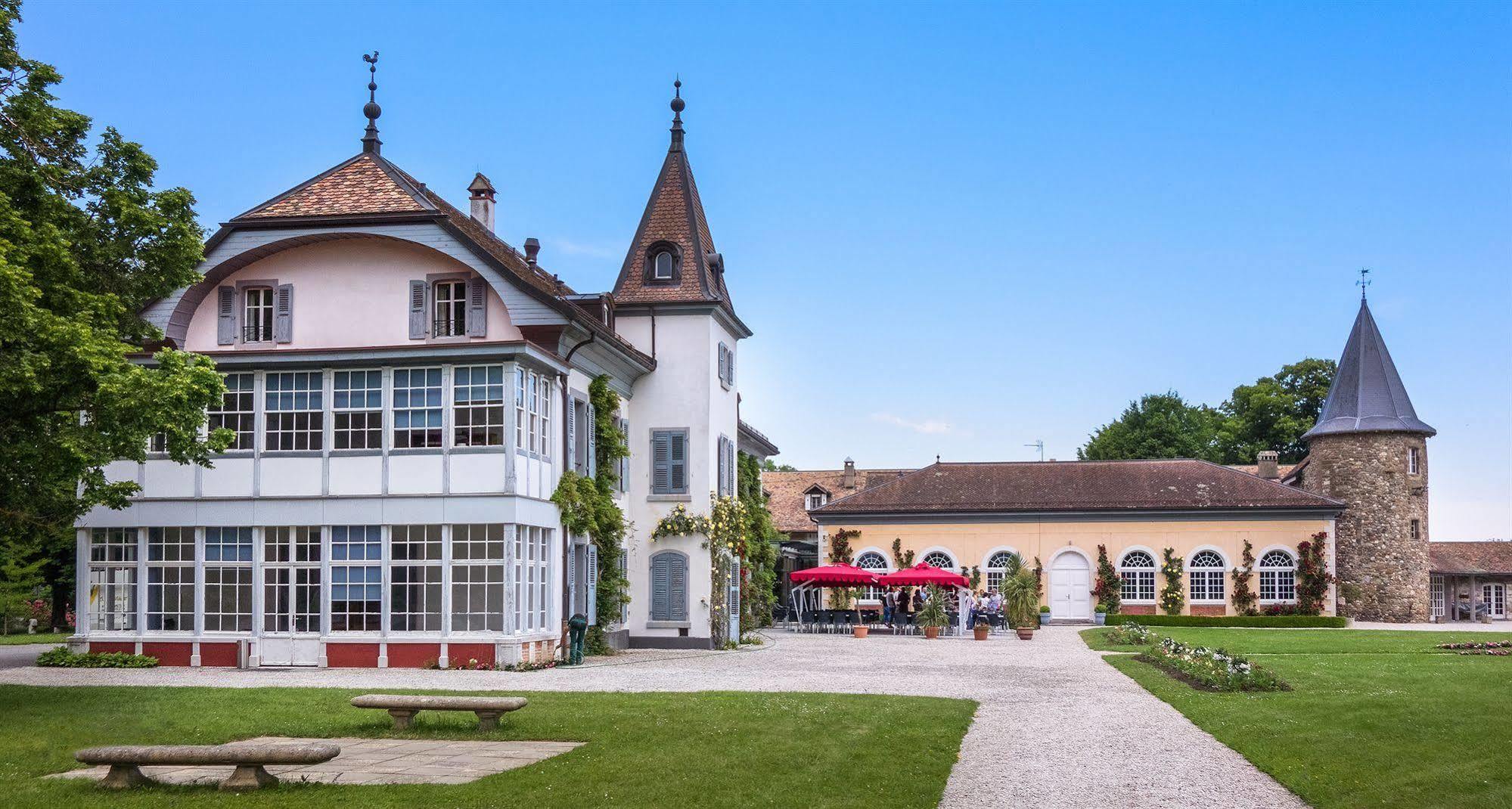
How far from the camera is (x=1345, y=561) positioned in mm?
49688

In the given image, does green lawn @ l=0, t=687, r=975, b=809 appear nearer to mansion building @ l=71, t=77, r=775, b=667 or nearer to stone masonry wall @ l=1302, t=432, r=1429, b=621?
mansion building @ l=71, t=77, r=775, b=667

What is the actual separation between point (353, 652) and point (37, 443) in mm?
8702

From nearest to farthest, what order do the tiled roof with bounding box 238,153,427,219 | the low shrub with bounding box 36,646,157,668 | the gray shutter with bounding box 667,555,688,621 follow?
the low shrub with bounding box 36,646,157,668
the tiled roof with bounding box 238,153,427,219
the gray shutter with bounding box 667,555,688,621

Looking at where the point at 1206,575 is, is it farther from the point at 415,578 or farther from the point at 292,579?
the point at 292,579

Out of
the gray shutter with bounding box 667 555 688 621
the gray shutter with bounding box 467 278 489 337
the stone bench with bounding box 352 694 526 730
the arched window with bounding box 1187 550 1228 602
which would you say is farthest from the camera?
the arched window with bounding box 1187 550 1228 602

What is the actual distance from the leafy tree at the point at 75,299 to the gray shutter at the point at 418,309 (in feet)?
28.3

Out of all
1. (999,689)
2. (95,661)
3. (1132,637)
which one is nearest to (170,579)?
(95,661)

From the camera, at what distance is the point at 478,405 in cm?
2414

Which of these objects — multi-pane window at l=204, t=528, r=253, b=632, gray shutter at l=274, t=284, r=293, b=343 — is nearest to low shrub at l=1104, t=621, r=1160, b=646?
multi-pane window at l=204, t=528, r=253, b=632

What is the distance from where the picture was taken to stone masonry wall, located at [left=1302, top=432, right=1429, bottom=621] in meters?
49.3

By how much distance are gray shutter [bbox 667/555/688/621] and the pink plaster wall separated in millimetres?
7269

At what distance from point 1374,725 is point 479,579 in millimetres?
14286

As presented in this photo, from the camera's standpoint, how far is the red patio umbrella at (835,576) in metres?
38.3

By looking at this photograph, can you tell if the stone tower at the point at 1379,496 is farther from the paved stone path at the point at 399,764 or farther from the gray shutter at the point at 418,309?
the paved stone path at the point at 399,764
